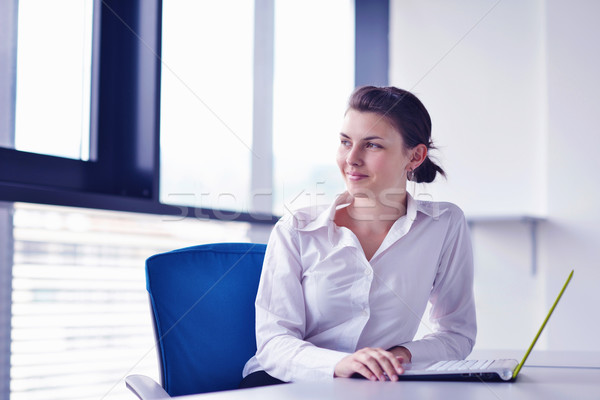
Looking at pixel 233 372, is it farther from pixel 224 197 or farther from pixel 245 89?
pixel 245 89

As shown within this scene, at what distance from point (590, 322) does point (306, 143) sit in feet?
5.45

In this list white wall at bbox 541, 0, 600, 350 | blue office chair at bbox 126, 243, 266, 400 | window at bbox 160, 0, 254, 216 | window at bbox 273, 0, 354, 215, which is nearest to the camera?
blue office chair at bbox 126, 243, 266, 400

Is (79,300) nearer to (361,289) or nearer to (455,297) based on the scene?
(361,289)

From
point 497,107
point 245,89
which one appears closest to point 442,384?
point 245,89

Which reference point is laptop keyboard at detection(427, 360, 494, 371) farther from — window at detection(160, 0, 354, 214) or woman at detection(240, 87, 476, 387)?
window at detection(160, 0, 354, 214)

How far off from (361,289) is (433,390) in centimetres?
57

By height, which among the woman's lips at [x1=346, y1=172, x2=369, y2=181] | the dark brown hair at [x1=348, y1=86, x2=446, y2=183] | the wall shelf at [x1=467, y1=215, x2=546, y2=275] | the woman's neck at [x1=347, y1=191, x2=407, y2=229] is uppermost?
the dark brown hair at [x1=348, y1=86, x2=446, y2=183]

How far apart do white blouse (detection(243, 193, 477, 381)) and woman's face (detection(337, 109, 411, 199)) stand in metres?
0.11

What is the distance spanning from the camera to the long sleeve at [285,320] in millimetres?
1223

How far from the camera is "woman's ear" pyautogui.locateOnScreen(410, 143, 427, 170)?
1.76 m

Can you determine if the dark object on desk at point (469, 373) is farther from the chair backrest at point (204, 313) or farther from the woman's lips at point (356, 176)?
the woman's lips at point (356, 176)

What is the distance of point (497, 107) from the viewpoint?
316 cm

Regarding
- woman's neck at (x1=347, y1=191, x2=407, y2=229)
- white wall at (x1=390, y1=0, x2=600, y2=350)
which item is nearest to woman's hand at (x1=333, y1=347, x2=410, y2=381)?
woman's neck at (x1=347, y1=191, x2=407, y2=229)

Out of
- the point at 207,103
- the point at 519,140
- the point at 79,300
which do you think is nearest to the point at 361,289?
the point at 79,300
